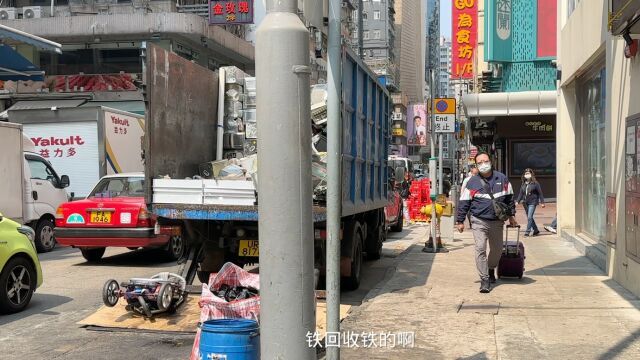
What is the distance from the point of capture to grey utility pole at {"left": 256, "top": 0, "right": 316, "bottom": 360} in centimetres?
313

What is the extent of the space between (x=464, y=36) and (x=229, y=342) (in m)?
22.7

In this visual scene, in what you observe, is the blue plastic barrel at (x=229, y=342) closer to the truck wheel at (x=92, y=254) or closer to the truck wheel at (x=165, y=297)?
the truck wheel at (x=165, y=297)

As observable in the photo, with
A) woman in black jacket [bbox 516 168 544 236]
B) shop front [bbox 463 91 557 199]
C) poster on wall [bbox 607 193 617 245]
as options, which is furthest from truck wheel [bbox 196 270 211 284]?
shop front [bbox 463 91 557 199]

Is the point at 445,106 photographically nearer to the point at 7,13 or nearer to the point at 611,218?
the point at 611,218

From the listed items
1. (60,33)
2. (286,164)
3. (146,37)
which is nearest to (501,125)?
(146,37)

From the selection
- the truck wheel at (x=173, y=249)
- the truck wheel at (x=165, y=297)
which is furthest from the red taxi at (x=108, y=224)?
the truck wheel at (x=165, y=297)

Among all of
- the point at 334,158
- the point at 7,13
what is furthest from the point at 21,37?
the point at 7,13

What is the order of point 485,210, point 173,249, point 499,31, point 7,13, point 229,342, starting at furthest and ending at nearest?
point 7,13
point 499,31
point 173,249
point 485,210
point 229,342

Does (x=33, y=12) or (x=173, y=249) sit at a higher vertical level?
(x=33, y=12)

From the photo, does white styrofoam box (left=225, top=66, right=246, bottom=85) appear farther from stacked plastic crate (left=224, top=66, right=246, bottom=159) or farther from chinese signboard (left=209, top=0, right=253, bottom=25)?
chinese signboard (left=209, top=0, right=253, bottom=25)

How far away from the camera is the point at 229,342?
3742mm

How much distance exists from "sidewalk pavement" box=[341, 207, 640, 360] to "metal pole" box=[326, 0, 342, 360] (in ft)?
6.68

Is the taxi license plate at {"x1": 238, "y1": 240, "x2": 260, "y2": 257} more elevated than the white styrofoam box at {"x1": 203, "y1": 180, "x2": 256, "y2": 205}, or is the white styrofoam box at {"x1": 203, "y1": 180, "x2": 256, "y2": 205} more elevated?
the white styrofoam box at {"x1": 203, "y1": 180, "x2": 256, "y2": 205}

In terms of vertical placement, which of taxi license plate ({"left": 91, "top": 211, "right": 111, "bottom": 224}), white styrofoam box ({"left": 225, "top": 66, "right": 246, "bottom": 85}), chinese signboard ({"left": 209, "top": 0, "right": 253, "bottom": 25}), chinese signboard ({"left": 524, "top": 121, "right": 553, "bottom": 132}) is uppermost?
chinese signboard ({"left": 209, "top": 0, "right": 253, "bottom": 25})
